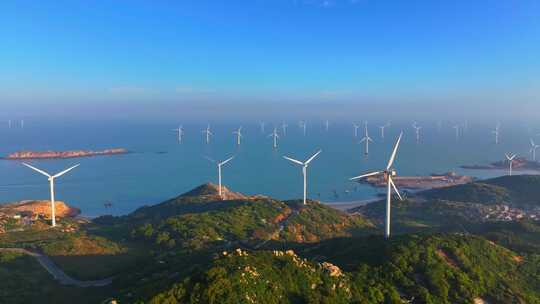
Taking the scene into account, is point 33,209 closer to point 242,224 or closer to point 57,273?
point 242,224

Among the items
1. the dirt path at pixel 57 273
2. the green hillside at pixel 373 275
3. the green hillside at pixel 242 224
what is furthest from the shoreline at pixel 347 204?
the dirt path at pixel 57 273

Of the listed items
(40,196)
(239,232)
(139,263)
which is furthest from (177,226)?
(40,196)

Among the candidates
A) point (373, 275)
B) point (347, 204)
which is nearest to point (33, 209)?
point (373, 275)

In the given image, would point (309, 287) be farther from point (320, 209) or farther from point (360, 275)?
point (320, 209)

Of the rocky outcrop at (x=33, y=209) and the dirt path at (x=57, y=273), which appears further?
the rocky outcrop at (x=33, y=209)

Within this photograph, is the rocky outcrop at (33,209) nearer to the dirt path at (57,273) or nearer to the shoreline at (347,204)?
the dirt path at (57,273)

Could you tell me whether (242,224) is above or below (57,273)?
below

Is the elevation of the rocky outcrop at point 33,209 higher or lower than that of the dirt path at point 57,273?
lower

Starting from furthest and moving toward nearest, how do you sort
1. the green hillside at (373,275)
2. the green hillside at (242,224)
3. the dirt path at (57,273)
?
the green hillside at (242,224) < the dirt path at (57,273) < the green hillside at (373,275)
